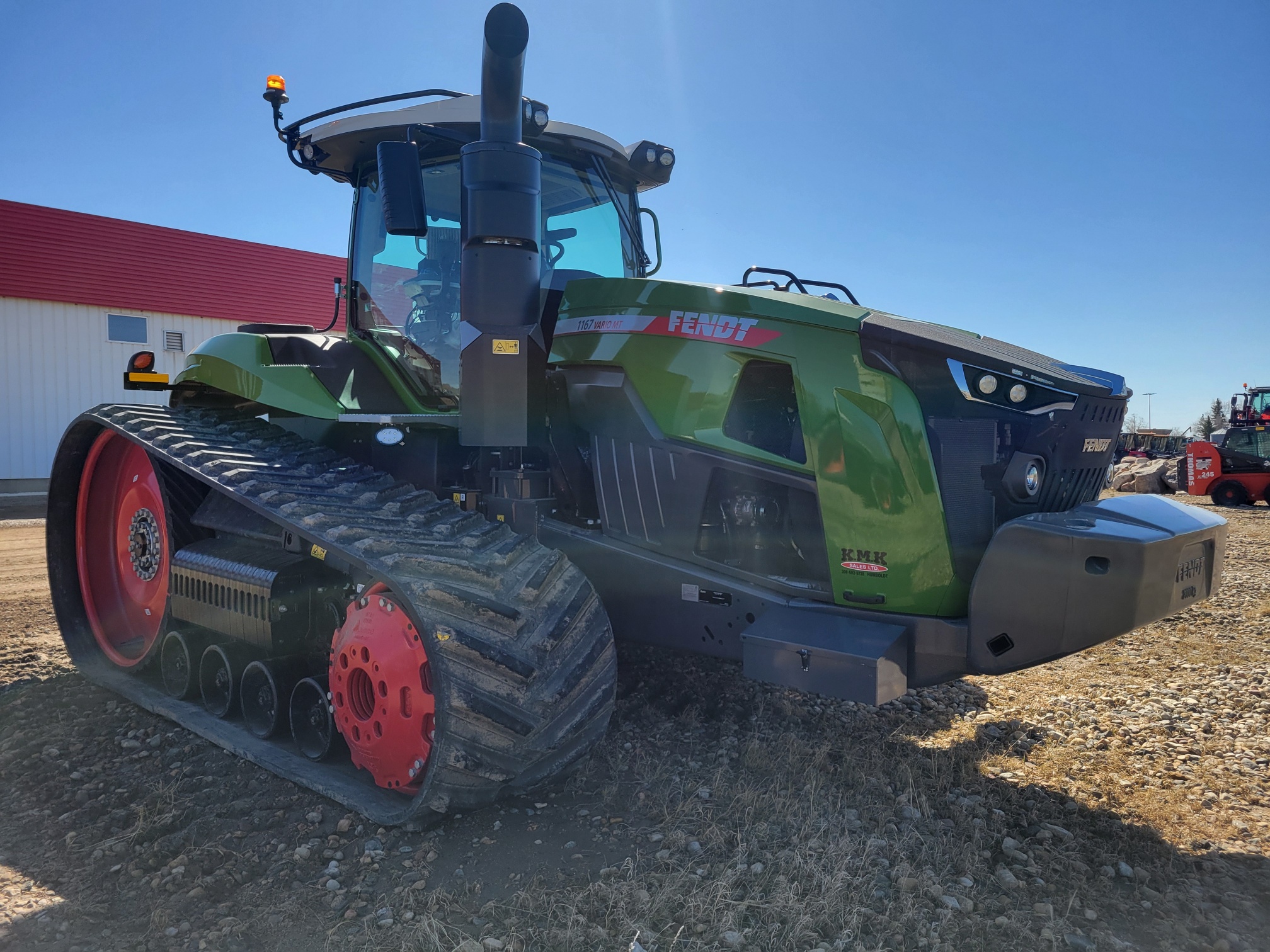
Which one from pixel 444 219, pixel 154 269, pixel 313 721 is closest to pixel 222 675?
pixel 313 721

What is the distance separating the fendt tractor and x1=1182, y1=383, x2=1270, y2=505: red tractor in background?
17.2 m

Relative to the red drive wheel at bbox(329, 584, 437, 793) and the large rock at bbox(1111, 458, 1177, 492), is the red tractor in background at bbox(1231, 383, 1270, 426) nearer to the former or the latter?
the large rock at bbox(1111, 458, 1177, 492)

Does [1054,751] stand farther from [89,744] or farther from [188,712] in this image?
[89,744]

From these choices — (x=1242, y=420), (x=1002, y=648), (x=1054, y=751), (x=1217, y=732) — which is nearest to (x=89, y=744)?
(x=1002, y=648)

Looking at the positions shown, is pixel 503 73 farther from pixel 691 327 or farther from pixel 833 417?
pixel 833 417

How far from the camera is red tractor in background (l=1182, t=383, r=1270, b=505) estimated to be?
1739 cm

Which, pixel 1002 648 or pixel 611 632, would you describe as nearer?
pixel 1002 648

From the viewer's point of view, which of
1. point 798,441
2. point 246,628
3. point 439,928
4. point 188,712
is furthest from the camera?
point 188,712

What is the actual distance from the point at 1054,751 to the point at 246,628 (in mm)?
3452

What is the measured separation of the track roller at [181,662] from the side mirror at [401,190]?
2.30m

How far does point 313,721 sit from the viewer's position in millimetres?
3529

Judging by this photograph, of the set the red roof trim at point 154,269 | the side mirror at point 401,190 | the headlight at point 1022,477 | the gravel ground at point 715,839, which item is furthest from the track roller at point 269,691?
the red roof trim at point 154,269

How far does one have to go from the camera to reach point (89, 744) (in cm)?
388

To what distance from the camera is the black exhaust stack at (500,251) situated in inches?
123
